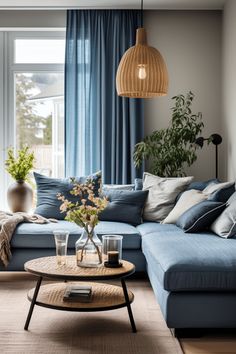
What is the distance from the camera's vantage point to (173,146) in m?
5.80

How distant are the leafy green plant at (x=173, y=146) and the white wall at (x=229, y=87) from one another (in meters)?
0.32

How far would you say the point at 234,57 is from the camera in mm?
5570

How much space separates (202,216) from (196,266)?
1.20 m

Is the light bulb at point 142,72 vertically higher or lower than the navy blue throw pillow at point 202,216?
higher

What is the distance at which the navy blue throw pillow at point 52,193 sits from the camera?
527 cm

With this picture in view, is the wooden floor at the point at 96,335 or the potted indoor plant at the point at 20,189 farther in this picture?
the potted indoor plant at the point at 20,189

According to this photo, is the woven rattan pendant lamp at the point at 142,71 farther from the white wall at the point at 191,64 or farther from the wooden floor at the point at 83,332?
the white wall at the point at 191,64

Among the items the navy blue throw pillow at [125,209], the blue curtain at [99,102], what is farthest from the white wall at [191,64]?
the navy blue throw pillow at [125,209]

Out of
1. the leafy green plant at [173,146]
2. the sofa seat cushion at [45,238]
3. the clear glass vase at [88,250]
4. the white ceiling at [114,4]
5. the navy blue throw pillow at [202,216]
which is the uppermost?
the white ceiling at [114,4]

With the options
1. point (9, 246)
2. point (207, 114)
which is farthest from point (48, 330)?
point (207, 114)

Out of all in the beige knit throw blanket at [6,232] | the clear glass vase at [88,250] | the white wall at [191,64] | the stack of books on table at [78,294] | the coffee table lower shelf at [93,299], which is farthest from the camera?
the white wall at [191,64]

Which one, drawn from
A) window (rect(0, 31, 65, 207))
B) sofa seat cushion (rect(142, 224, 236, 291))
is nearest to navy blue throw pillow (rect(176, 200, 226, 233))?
sofa seat cushion (rect(142, 224, 236, 291))

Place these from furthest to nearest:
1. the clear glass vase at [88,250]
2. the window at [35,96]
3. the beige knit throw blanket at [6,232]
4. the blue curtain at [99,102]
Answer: the window at [35,96] → the blue curtain at [99,102] → the beige knit throw blanket at [6,232] → the clear glass vase at [88,250]

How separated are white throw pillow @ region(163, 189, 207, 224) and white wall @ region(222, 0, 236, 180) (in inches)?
33.6
